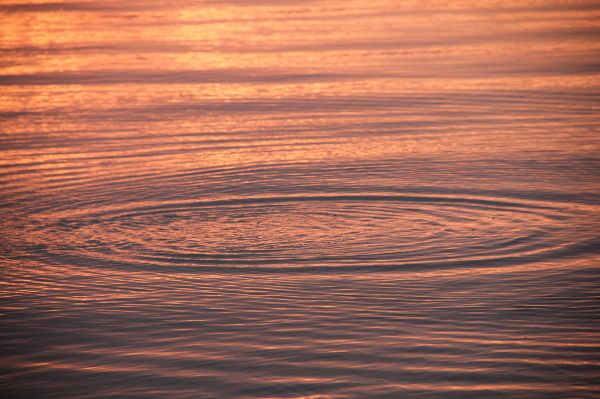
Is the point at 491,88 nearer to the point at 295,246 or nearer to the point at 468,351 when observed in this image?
the point at 295,246

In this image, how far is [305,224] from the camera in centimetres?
977

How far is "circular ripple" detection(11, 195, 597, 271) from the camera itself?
28.8ft

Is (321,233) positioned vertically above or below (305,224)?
below

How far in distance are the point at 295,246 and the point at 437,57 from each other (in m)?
10.8

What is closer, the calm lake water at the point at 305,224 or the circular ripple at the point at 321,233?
the calm lake water at the point at 305,224

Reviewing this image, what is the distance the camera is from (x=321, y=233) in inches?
373

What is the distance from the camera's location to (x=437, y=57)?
19094 millimetres

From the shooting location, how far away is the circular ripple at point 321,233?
8773 millimetres

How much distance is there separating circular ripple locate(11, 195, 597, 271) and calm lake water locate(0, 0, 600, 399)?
33 mm

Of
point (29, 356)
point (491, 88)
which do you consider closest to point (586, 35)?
point (491, 88)

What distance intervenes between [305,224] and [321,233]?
1.10 ft

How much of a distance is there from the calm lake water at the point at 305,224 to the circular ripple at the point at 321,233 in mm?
33

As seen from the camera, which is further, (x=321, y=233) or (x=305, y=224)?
(x=305, y=224)

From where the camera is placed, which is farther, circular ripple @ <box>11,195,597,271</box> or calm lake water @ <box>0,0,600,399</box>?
circular ripple @ <box>11,195,597,271</box>
